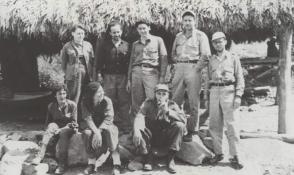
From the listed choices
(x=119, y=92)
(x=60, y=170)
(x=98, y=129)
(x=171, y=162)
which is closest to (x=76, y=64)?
(x=119, y=92)

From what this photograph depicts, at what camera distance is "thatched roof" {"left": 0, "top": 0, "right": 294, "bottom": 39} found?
7.50m

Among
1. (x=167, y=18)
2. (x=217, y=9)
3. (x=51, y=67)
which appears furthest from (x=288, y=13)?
(x=51, y=67)

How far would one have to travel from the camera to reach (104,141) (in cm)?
610

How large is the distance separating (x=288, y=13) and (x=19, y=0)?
4.71m

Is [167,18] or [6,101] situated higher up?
[167,18]

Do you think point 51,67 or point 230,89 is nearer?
point 230,89

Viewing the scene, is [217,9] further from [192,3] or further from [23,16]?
[23,16]

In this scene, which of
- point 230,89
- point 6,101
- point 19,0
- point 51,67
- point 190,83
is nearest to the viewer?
point 230,89

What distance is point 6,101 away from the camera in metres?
9.98

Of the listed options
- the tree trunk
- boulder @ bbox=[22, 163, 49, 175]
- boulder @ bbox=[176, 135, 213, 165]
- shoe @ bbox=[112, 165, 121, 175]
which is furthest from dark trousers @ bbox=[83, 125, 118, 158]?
the tree trunk

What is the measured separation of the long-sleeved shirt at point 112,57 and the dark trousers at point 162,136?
1198mm

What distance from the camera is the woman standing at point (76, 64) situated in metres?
7.05

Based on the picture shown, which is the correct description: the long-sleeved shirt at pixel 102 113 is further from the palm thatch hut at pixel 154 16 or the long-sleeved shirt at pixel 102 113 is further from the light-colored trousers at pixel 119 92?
the palm thatch hut at pixel 154 16

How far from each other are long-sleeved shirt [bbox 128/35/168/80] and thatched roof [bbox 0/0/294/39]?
0.85 metres
